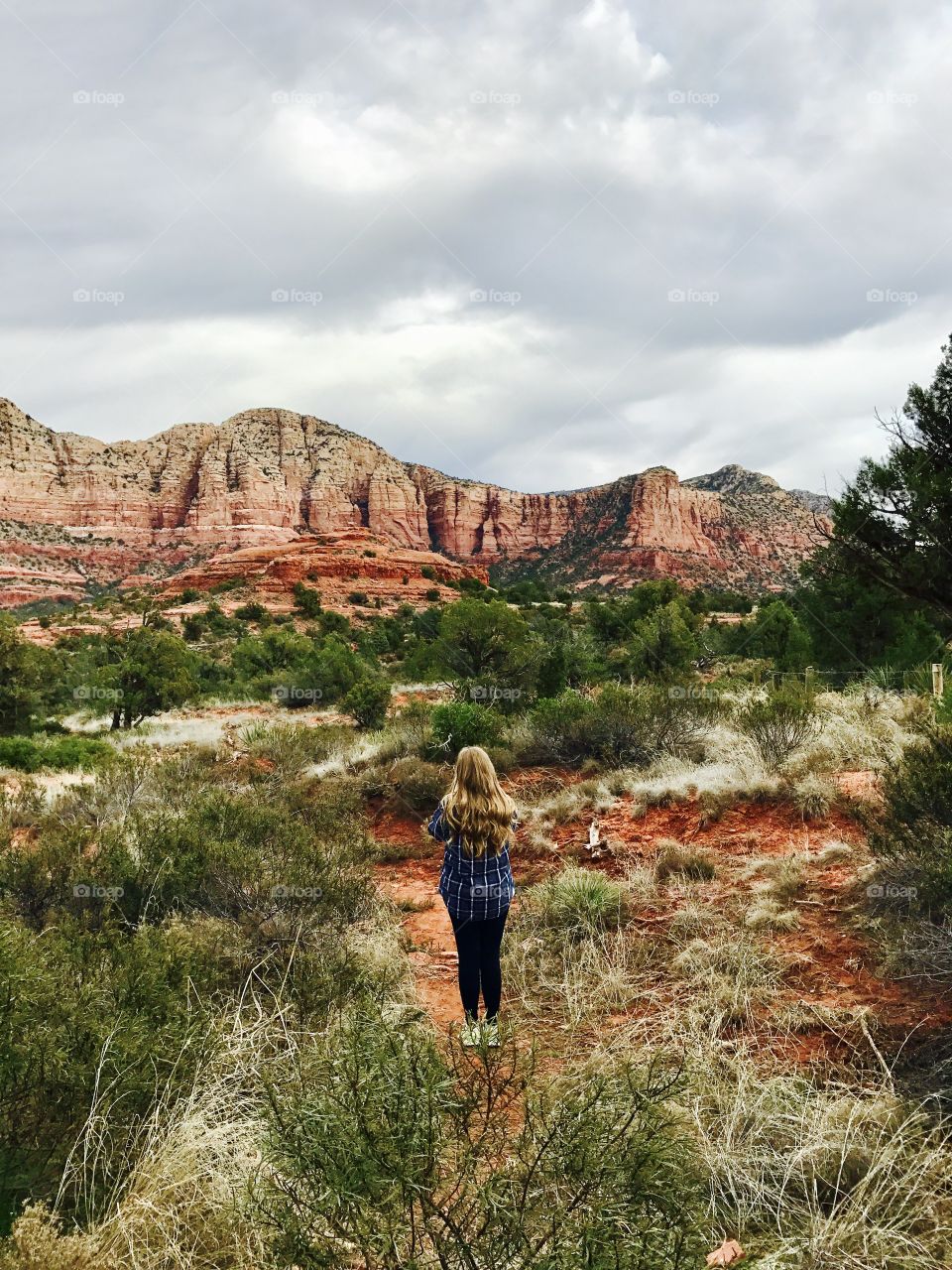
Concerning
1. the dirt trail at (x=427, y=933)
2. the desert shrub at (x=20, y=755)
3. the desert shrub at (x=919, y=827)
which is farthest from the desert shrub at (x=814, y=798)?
the desert shrub at (x=20, y=755)

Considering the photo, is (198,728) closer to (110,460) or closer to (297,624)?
(297,624)

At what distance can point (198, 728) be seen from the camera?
669 inches

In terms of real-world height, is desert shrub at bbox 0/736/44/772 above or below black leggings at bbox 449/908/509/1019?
below

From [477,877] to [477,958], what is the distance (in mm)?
457

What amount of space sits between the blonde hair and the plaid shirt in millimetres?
60

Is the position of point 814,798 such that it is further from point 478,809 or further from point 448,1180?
point 448,1180

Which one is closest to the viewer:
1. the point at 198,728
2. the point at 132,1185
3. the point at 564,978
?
the point at 132,1185

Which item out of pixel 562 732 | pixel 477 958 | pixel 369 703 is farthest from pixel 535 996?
pixel 369 703

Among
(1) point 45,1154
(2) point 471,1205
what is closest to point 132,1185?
(1) point 45,1154

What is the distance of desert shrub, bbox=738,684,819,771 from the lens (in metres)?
8.00

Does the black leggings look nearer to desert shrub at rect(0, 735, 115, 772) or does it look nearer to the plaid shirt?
the plaid shirt

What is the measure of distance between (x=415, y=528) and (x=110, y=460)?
41226mm

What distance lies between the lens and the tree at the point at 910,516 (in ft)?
22.2

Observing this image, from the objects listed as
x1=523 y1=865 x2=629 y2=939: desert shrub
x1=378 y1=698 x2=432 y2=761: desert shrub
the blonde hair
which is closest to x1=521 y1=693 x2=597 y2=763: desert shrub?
x1=378 y1=698 x2=432 y2=761: desert shrub
